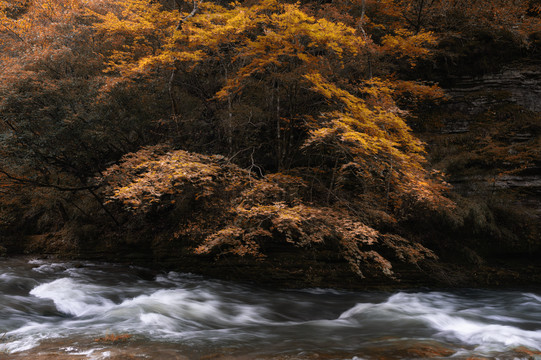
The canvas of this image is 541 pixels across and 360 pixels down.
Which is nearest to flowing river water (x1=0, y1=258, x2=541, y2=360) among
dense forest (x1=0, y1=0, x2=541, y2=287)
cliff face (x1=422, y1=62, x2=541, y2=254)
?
dense forest (x1=0, y1=0, x2=541, y2=287)

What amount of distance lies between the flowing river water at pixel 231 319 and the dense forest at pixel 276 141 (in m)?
0.92

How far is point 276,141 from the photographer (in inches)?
396

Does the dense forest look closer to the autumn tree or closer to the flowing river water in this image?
the autumn tree

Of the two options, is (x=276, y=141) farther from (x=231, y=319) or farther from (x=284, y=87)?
(x=231, y=319)

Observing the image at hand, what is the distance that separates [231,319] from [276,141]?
5.76 metres

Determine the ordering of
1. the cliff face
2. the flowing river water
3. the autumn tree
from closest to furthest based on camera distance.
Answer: the flowing river water < the autumn tree < the cliff face

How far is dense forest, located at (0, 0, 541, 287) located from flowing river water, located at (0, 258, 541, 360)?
0.92 m

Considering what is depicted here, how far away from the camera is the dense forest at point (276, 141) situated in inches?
281

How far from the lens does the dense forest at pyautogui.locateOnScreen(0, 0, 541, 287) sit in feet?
23.5

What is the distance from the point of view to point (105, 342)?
345 cm

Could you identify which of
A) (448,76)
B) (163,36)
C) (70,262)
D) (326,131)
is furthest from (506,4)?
(70,262)

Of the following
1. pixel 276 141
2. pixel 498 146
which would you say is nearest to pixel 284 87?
pixel 276 141

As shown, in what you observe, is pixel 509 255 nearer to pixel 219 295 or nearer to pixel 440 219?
pixel 440 219

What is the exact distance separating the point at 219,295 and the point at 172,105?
6016 mm
